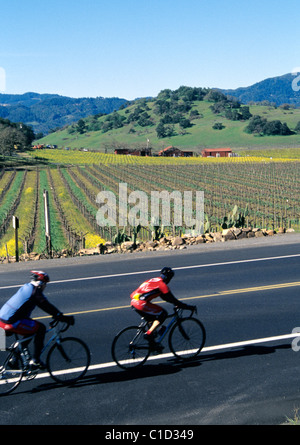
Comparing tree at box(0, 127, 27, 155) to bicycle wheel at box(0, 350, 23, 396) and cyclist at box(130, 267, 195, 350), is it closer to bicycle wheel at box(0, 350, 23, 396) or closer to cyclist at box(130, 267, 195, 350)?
cyclist at box(130, 267, 195, 350)

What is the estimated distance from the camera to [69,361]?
8234 mm

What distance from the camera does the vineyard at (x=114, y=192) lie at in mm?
34812

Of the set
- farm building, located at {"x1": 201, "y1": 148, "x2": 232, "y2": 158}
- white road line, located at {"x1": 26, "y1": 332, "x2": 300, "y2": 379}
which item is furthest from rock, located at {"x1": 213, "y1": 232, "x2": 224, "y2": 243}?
farm building, located at {"x1": 201, "y1": 148, "x2": 232, "y2": 158}

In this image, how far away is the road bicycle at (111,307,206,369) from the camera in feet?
27.9

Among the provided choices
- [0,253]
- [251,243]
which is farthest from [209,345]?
[0,253]

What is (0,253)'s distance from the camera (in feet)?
94.2

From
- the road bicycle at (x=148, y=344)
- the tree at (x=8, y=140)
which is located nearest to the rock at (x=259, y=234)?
the road bicycle at (x=148, y=344)

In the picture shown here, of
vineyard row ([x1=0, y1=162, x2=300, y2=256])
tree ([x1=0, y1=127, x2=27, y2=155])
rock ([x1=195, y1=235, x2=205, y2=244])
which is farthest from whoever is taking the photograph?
tree ([x1=0, y1=127, x2=27, y2=155])

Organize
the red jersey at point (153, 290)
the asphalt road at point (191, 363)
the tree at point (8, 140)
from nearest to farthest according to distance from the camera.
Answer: the asphalt road at point (191, 363) < the red jersey at point (153, 290) < the tree at point (8, 140)

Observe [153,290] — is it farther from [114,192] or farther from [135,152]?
[135,152]

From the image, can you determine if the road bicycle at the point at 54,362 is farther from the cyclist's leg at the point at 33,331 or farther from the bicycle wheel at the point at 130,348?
the bicycle wheel at the point at 130,348

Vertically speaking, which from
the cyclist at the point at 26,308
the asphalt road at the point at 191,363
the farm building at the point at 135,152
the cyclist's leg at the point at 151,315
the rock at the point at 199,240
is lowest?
the asphalt road at the point at 191,363

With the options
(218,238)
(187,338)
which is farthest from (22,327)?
(218,238)

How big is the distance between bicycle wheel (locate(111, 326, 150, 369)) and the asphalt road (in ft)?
0.67
